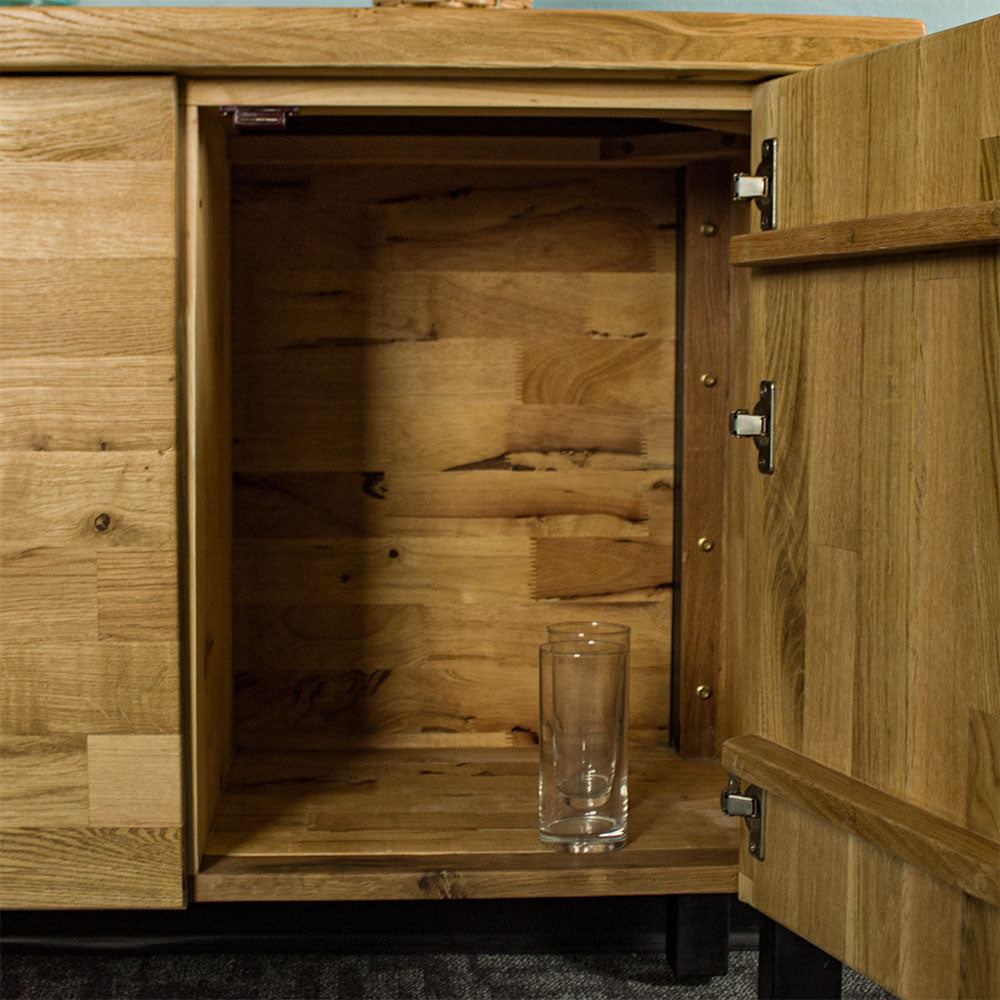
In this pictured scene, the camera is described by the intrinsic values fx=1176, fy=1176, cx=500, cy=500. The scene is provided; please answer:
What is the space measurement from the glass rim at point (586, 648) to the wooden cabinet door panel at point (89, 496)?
317 millimetres

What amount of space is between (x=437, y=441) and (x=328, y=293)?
0.64 ft

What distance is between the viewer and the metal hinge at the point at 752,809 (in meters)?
0.91

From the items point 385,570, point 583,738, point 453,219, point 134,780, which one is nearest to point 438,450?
point 385,570

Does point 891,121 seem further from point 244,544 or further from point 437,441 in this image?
point 244,544

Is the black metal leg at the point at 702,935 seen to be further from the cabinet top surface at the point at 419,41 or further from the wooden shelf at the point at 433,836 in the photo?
the cabinet top surface at the point at 419,41

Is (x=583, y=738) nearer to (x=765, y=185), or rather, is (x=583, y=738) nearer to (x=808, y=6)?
(x=765, y=185)

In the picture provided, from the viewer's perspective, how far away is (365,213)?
1.25m

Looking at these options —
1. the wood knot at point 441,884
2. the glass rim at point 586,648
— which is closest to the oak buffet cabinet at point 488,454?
the wood knot at point 441,884

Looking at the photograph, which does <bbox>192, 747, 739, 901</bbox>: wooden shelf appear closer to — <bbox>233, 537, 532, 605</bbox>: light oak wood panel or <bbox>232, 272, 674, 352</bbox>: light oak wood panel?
<bbox>233, 537, 532, 605</bbox>: light oak wood panel

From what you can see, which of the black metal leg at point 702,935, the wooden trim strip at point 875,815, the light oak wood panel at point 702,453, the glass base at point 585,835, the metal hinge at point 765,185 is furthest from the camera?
the light oak wood panel at point 702,453

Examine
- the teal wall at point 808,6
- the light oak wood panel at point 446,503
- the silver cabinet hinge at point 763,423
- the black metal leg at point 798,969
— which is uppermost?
the teal wall at point 808,6

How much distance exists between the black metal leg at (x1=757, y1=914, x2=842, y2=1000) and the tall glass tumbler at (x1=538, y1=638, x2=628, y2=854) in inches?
6.2

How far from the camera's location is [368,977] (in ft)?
3.63

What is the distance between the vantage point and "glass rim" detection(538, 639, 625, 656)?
102cm
